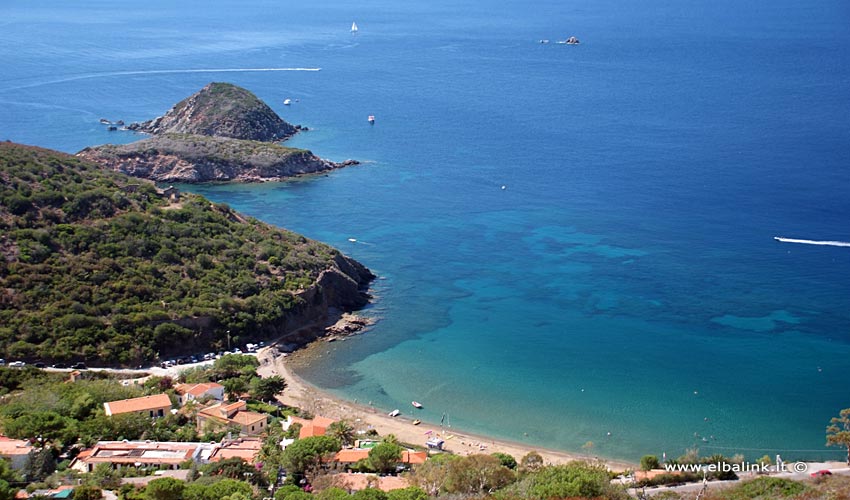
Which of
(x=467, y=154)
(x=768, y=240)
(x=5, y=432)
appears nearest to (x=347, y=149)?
(x=467, y=154)

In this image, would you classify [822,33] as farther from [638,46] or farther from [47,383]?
[47,383]

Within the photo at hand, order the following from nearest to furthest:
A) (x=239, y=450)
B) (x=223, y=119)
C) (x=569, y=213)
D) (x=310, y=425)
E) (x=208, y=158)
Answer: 1. (x=239, y=450)
2. (x=310, y=425)
3. (x=569, y=213)
4. (x=208, y=158)
5. (x=223, y=119)

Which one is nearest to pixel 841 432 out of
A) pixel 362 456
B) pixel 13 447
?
pixel 362 456

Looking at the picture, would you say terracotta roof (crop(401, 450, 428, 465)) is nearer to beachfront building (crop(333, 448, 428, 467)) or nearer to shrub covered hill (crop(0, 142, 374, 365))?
beachfront building (crop(333, 448, 428, 467))

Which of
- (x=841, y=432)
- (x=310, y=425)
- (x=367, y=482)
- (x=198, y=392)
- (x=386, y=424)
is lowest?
(x=386, y=424)

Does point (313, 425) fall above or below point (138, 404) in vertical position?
below

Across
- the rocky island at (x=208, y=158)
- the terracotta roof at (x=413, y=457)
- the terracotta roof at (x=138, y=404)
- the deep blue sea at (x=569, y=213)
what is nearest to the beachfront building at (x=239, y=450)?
the terracotta roof at (x=138, y=404)

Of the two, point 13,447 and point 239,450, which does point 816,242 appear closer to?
point 239,450
